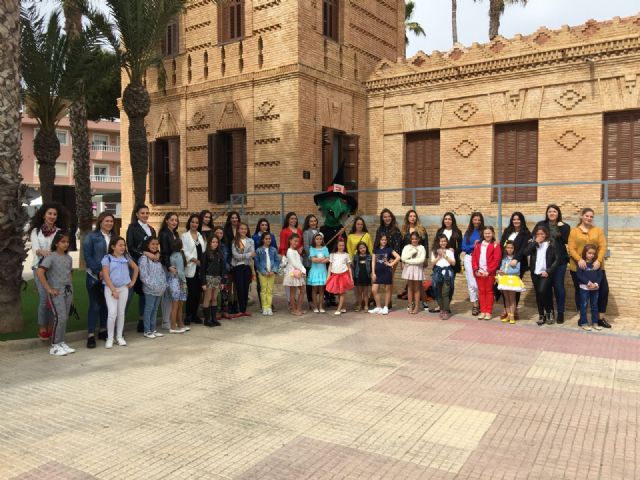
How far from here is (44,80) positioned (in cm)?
1277

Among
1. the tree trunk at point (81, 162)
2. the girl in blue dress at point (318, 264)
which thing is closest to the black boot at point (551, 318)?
the girl in blue dress at point (318, 264)

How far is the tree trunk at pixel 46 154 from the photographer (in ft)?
42.6

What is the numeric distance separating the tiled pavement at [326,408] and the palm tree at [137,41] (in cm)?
587

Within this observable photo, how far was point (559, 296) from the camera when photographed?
28.2 ft

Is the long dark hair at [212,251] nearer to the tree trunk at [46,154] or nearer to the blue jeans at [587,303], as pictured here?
the blue jeans at [587,303]

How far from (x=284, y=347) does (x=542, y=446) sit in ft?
12.4

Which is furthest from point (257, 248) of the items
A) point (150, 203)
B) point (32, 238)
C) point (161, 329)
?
point (150, 203)

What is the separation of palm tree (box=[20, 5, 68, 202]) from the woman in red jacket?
1007cm

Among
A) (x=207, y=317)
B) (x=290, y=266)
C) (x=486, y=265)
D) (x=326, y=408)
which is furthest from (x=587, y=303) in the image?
(x=207, y=317)

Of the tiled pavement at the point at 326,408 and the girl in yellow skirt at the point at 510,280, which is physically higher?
the girl in yellow skirt at the point at 510,280

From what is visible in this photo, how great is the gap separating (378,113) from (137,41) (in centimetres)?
743

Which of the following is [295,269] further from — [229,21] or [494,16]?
[494,16]

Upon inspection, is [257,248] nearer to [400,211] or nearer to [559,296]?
[559,296]

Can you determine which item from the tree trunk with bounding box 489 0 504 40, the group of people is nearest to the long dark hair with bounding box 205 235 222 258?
the group of people
